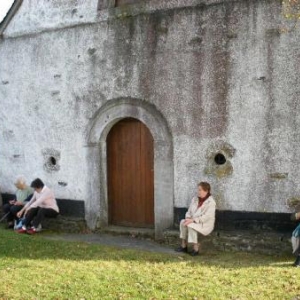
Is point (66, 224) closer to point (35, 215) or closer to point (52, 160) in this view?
point (35, 215)

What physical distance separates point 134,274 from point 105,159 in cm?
365

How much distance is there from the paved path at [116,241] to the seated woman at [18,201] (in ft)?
3.53

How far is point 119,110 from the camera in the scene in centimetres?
950

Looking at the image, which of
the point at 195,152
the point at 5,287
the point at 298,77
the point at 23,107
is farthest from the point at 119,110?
the point at 5,287

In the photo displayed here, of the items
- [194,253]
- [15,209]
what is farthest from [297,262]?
[15,209]

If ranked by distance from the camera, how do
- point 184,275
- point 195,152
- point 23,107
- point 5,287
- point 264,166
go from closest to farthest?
point 5,287 → point 184,275 → point 264,166 → point 195,152 → point 23,107

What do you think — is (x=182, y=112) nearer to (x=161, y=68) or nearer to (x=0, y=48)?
(x=161, y=68)

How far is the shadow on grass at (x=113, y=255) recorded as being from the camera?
24.2ft

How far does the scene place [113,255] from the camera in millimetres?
7762

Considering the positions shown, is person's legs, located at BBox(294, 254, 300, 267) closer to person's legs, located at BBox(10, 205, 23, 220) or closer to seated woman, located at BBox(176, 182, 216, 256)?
seated woman, located at BBox(176, 182, 216, 256)

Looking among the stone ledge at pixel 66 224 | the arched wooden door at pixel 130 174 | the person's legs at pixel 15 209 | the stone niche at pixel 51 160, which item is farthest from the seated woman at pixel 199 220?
the person's legs at pixel 15 209

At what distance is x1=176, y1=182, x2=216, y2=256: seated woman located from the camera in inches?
314

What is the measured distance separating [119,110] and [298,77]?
10.9 ft

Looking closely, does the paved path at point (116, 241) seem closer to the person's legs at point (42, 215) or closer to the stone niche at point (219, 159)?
the person's legs at point (42, 215)
